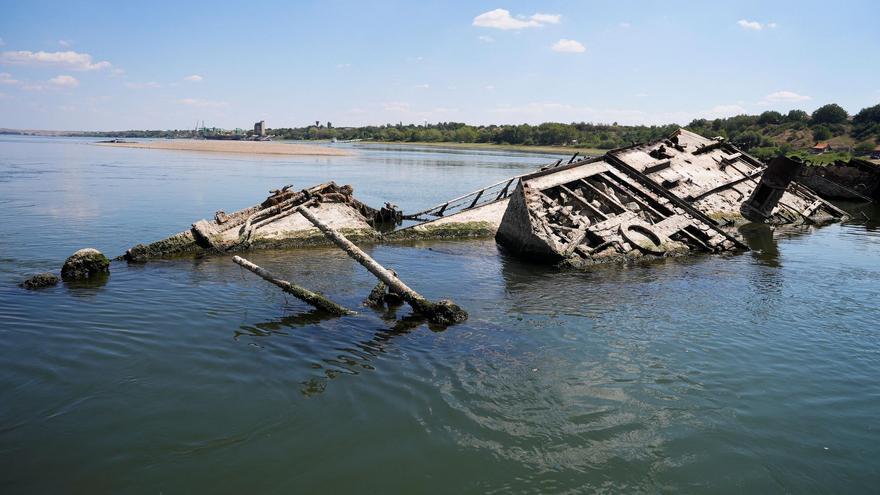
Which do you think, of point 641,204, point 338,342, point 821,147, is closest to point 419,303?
point 338,342

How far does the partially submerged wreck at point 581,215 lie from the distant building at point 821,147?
A: 64228mm

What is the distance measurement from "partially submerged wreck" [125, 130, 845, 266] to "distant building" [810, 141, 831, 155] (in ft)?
211

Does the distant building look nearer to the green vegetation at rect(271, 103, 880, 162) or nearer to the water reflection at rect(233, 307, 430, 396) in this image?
the green vegetation at rect(271, 103, 880, 162)

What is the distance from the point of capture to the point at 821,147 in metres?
77.9

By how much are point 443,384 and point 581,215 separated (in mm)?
9919

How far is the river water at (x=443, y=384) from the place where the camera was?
554cm

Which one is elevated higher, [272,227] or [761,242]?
[272,227]

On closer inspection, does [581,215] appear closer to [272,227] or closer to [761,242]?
[761,242]

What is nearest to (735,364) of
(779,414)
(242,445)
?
(779,414)

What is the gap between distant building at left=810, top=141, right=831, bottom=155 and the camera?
2955 inches

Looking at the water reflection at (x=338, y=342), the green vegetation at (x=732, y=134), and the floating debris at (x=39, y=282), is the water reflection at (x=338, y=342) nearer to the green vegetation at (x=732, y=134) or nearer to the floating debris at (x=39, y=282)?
the floating debris at (x=39, y=282)

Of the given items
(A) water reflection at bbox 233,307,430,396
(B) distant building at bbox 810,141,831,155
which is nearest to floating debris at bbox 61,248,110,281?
(A) water reflection at bbox 233,307,430,396

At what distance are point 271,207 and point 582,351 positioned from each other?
36.1 feet

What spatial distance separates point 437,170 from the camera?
177 ft
